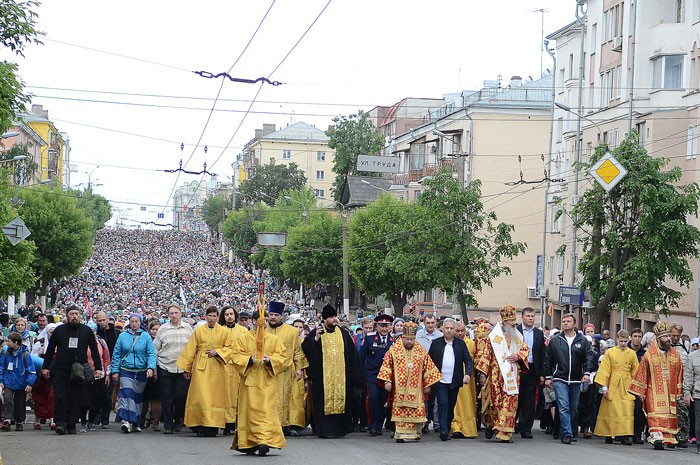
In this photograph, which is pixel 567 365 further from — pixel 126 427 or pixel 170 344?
pixel 126 427

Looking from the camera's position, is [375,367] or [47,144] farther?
[47,144]

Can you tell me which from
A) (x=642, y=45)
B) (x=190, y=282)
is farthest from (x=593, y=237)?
(x=190, y=282)

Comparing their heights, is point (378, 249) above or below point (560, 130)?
below

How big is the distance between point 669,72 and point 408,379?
27.8 meters

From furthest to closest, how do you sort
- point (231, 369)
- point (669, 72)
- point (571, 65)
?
point (571, 65), point (669, 72), point (231, 369)

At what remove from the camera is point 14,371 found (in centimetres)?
1803

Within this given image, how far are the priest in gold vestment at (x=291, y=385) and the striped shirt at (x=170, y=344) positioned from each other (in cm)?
157

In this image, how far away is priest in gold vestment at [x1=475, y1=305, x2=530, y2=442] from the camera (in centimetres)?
1662

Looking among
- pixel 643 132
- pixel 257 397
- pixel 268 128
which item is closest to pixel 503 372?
pixel 257 397

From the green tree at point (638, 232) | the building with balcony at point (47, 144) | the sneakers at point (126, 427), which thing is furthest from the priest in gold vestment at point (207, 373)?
the building with balcony at point (47, 144)

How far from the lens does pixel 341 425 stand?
1733 cm

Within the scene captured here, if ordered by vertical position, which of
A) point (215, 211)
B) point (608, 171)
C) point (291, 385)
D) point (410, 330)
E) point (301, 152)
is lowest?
point (291, 385)

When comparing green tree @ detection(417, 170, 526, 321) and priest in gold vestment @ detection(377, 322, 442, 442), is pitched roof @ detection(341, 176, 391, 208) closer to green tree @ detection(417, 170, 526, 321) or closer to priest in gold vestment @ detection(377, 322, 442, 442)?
green tree @ detection(417, 170, 526, 321)

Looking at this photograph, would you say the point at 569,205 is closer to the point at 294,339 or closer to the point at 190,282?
the point at 294,339
